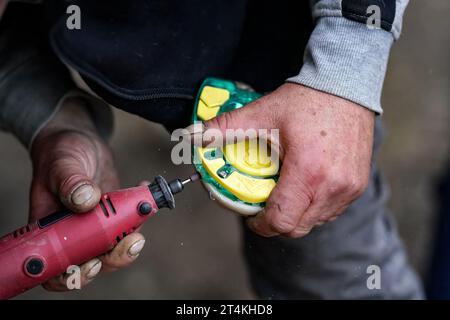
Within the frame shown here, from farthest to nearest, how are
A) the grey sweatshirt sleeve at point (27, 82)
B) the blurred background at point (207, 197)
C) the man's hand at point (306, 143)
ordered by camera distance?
the blurred background at point (207, 197) → the grey sweatshirt sleeve at point (27, 82) → the man's hand at point (306, 143)

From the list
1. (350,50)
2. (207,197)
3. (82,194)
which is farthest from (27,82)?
(207,197)

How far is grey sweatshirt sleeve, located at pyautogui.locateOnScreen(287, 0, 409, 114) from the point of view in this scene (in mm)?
839

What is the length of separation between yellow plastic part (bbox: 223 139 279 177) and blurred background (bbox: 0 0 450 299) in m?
0.85

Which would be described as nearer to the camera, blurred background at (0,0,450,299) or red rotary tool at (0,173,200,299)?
red rotary tool at (0,173,200,299)

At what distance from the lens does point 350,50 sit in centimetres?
85

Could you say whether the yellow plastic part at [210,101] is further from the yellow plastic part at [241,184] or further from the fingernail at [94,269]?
the fingernail at [94,269]

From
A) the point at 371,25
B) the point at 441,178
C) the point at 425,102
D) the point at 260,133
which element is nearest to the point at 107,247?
the point at 260,133

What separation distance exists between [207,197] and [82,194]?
0.95 metres

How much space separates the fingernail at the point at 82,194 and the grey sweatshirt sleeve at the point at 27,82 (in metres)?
0.32

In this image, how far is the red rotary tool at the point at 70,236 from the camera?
821mm

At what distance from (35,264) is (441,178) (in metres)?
1.29

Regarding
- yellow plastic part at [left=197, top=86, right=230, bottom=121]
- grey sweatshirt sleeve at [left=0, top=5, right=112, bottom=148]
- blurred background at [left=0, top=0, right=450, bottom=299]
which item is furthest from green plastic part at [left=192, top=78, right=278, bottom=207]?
blurred background at [left=0, top=0, right=450, bottom=299]

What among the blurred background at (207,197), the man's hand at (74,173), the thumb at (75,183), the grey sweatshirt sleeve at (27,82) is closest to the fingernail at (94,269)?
the man's hand at (74,173)

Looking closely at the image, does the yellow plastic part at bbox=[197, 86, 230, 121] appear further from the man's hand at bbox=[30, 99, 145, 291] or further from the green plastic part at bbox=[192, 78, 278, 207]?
the man's hand at bbox=[30, 99, 145, 291]
